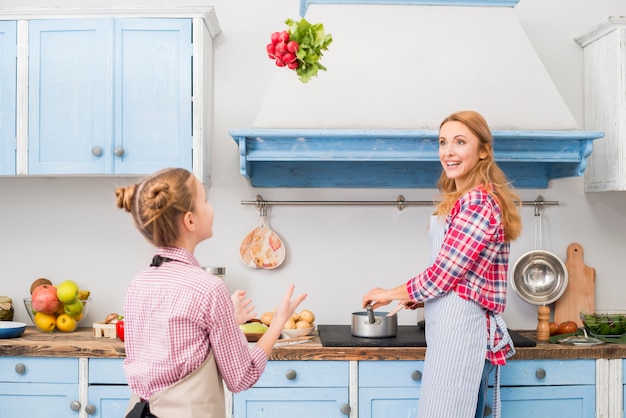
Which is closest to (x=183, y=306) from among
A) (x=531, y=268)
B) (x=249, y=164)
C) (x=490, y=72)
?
(x=249, y=164)

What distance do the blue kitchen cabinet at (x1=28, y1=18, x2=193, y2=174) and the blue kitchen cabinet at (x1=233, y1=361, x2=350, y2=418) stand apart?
983 millimetres

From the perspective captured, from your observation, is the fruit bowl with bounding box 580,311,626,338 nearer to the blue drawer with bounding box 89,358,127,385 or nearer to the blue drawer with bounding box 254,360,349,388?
the blue drawer with bounding box 254,360,349,388

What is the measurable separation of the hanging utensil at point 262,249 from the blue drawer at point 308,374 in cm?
67

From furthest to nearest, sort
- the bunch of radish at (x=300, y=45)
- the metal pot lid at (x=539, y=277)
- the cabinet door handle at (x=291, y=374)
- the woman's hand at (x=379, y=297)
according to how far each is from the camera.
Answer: the metal pot lid at (x=539, y=277) < the cabinet door handle at (x=291, y=374) < the woman's hand at (x=379, y=297) < the bunch of radish at (x=300, y=45)

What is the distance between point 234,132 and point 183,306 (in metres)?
1.42

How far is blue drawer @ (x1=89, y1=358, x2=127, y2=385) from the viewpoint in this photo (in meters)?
2.84

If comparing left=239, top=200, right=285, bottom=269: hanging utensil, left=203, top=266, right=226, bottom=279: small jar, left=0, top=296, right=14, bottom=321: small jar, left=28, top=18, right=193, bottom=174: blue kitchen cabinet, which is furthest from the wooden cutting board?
left=0, top=296, right=14, bottom=321: small jar

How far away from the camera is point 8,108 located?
121 inches

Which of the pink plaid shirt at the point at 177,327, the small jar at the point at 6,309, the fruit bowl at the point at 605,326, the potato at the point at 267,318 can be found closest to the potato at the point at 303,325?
the potato at the point at 267,318

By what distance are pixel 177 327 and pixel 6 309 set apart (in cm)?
207

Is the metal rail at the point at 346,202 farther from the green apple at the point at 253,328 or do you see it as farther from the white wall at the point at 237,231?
the green apple at the point at 253,328

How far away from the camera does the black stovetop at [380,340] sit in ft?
9.25

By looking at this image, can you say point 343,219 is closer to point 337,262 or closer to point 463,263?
point 337,262

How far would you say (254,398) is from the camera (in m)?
2.82
